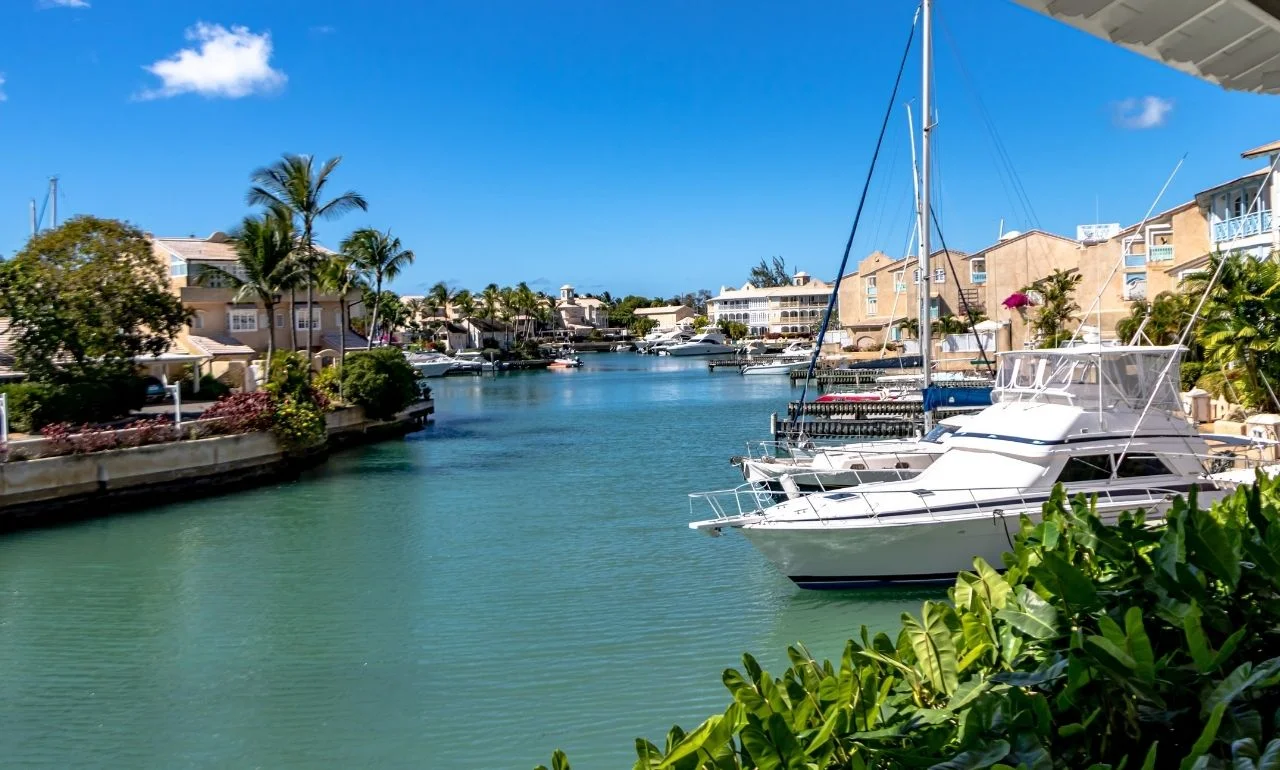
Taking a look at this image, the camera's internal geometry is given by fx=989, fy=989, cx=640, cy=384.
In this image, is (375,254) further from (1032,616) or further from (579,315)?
(579,315)

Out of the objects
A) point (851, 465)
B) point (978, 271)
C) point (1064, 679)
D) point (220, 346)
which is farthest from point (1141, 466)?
point (978, 271)

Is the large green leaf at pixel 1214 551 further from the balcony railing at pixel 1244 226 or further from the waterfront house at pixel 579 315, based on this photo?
the waterfront house at pixel 579 315

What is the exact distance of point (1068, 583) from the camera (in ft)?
11.4

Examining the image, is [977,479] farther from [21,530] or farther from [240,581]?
[21,530]

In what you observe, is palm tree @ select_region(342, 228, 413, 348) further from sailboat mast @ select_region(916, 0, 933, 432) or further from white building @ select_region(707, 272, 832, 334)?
white building @ select_region(707, 272, 832, 334)

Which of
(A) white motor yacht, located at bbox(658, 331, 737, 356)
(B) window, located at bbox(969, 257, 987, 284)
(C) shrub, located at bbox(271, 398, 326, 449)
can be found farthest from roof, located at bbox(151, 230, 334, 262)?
(A) white motor yacht, located at bbox(658, 331, 737, 356)

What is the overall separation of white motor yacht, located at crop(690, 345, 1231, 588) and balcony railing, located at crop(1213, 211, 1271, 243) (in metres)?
20.3

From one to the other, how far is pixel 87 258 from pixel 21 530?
45.4 feet

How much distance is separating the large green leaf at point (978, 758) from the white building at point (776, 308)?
456 feet

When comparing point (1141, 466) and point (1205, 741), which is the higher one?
point (1205, 741)

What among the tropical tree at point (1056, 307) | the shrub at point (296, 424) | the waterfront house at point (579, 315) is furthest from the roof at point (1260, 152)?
the waterfront house at point (579, 315)

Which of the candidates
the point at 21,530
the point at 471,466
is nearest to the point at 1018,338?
the point at 471,466

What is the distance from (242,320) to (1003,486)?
48.3m

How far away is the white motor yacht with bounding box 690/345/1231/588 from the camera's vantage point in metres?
15.5
